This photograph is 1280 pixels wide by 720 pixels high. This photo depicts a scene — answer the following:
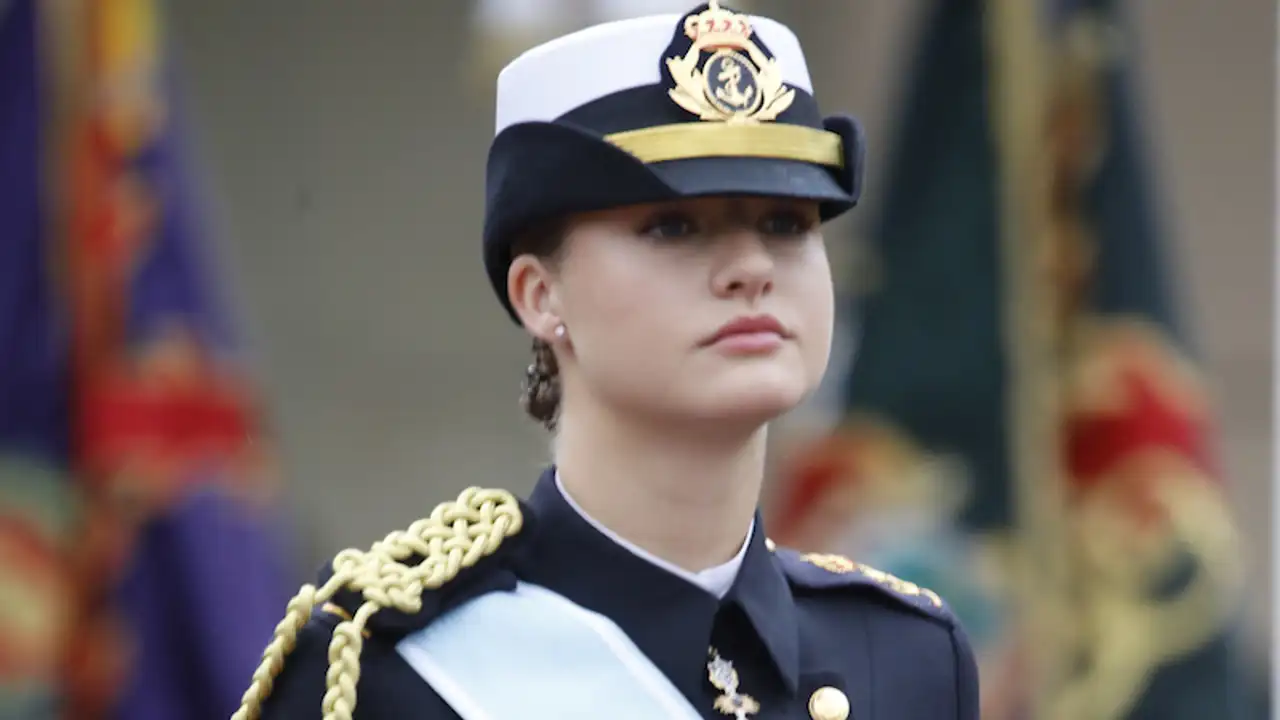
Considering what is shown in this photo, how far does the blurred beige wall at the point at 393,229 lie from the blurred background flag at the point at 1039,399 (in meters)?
2.05

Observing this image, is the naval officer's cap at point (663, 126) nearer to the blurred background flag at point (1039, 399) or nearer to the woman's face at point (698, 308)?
the woman's face at point (698, 308)

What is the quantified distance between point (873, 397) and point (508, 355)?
99.5 inches

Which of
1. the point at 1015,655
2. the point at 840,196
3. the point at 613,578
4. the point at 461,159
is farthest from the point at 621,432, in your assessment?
the point at 461,159

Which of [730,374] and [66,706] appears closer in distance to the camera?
[730,374]

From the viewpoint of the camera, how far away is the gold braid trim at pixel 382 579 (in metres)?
1.90

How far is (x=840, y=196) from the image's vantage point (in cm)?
195

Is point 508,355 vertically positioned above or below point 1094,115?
below

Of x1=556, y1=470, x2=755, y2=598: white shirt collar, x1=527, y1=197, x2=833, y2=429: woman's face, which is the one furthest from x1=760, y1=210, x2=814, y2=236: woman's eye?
x1=556, y1=470, x2=755, y2=598: white shirt collar

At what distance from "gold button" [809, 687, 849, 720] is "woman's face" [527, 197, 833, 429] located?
0.28 metres

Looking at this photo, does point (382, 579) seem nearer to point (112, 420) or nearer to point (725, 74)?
point (725, 74)

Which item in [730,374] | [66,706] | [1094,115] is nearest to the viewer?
[730,374]

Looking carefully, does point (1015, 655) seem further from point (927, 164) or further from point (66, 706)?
point (66, 706)

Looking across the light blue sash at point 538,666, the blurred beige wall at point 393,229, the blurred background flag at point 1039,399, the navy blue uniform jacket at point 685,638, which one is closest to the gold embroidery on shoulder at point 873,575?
the navy blue uniform jacket at point 685,638

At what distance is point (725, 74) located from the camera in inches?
76.5
